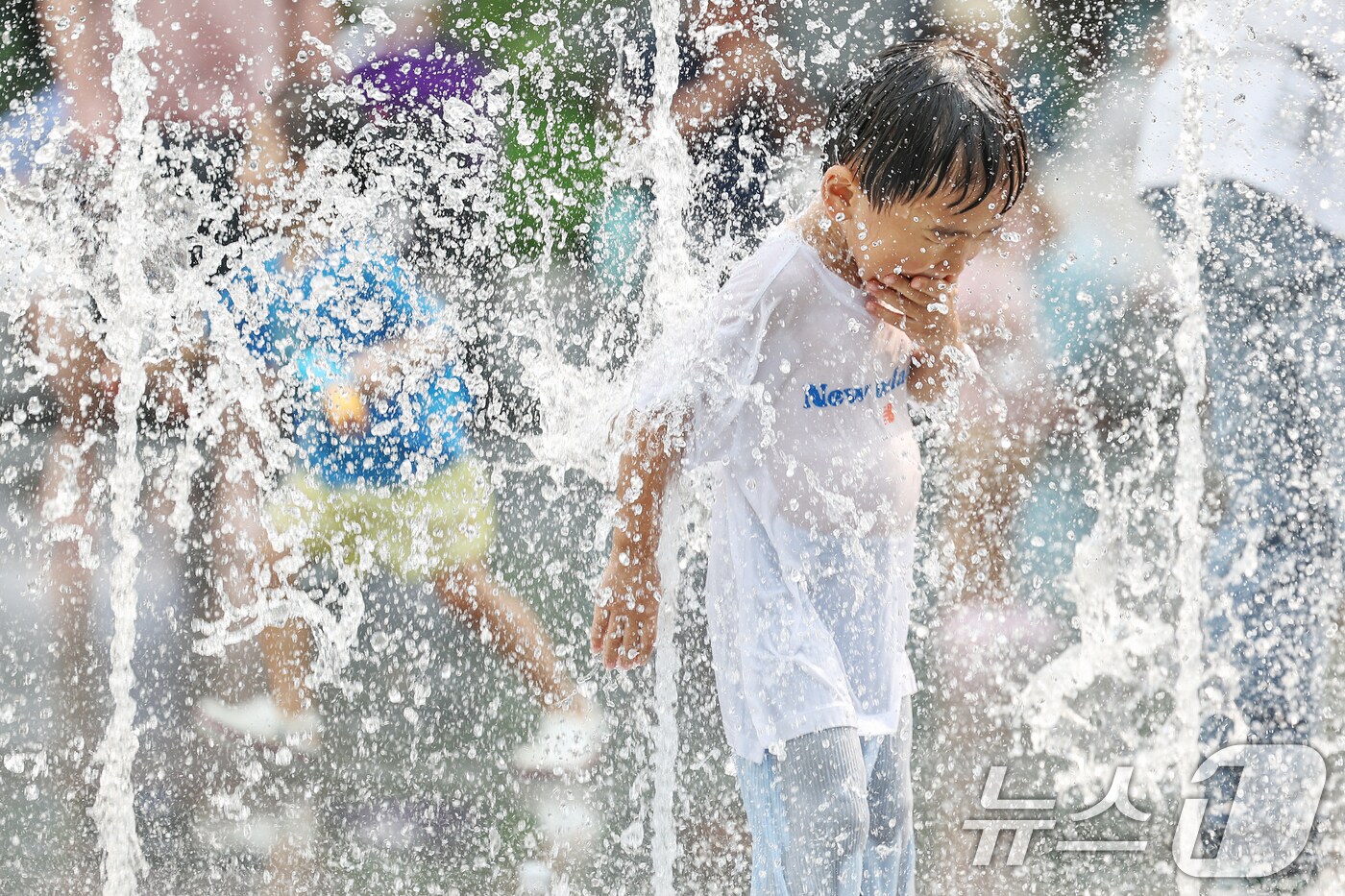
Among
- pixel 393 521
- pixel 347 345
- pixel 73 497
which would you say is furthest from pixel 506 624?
pixel 73 497

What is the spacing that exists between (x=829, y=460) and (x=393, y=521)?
1318 mm

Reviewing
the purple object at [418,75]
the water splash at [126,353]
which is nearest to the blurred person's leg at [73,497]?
the water splash at [126,353]

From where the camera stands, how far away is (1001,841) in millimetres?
2367

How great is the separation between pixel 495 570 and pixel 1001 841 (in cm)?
118

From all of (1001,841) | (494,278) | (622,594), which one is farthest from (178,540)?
(1001,841)

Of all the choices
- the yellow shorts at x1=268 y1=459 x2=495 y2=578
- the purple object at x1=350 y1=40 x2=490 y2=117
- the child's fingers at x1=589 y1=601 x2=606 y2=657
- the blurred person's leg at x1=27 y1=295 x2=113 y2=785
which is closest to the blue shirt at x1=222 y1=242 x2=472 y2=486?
the yellow shorts at x1=268 y1=459 x2=495 y2=578

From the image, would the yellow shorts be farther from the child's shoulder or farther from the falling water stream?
the falling water stream

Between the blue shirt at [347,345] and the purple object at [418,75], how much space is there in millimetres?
525

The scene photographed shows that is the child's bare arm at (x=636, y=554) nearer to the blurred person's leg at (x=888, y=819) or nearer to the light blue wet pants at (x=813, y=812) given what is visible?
the light blue wet pants at (x=813, y=812)

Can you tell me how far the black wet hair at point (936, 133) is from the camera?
134 cm

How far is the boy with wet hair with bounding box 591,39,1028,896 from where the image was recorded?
137 cm

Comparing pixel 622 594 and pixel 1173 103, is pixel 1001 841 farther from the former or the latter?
pixel 1173 103

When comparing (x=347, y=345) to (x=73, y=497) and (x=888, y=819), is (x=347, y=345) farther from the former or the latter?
(x=888, y=819)

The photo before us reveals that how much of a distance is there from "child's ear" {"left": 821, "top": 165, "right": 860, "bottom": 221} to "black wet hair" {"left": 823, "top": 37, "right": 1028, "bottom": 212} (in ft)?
0.04
